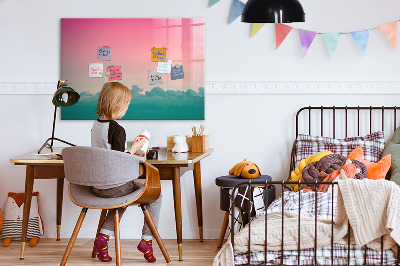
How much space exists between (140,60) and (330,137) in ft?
4.82

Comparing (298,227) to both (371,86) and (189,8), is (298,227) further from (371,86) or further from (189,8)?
(189,8)

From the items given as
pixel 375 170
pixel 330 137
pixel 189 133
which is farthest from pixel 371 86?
pixel 189 133

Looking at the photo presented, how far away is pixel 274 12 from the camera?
122 inches

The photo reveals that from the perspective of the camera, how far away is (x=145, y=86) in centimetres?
439

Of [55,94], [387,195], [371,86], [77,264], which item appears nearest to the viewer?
[387,195]

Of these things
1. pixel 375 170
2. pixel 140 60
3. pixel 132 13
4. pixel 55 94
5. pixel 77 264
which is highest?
pixel 132 13

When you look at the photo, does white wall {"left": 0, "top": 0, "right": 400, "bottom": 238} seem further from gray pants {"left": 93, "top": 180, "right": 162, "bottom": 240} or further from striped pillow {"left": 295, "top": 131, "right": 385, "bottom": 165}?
gray pants {"left": 93, "top": 180, "right": 162, "bottom": 240}

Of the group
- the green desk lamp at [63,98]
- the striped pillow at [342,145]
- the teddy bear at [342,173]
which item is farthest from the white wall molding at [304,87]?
the green desk lamp at [63,98]

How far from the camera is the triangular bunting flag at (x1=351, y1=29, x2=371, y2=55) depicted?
4285mm

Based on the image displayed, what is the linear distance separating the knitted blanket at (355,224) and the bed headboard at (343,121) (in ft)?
4.37

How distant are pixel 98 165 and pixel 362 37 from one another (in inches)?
84.6

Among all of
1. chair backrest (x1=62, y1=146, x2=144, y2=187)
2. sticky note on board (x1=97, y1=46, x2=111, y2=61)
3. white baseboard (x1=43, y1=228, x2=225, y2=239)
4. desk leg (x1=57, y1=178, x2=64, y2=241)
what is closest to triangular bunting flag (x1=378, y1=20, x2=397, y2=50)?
white baseboard (x1=43, y1=228, x2=225, y2=239)

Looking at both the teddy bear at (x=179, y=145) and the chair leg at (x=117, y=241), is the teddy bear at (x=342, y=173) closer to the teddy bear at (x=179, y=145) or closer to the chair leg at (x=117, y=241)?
the teddy bear at (x=179, y=145)

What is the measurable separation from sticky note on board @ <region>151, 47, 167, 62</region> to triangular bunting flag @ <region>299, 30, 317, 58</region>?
0.97 metres
